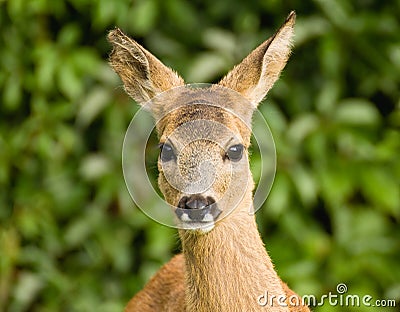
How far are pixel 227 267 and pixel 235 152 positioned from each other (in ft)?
1.20

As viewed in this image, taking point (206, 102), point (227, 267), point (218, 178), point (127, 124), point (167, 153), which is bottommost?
point (227, 267)

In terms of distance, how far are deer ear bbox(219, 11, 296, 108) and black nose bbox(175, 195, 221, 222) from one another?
1.57 ft

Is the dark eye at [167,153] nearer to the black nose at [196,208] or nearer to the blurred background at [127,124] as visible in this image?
the black nose at [196,208]

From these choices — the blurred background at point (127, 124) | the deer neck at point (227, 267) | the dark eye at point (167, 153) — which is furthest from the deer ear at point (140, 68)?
the blurred background at point (127, 124)

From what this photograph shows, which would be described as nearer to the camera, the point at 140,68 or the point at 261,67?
the point at 261,67

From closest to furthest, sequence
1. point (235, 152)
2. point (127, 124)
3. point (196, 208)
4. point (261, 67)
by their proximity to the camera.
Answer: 1. point (196, 208)
2. point (235, 152)
3. point (261, 67)
4. point (127, 124)

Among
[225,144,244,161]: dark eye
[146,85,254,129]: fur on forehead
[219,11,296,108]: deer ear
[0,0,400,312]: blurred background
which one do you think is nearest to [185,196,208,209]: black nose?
[225,144,244,161]: dark eye

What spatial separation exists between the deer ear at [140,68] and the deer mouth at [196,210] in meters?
0.56

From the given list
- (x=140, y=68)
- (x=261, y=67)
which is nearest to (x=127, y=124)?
(x=140, y=68)

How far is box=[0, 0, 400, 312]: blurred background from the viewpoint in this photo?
5.16 meters

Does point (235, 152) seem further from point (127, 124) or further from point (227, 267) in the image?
point (127, 124)

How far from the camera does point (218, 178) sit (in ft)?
10.0

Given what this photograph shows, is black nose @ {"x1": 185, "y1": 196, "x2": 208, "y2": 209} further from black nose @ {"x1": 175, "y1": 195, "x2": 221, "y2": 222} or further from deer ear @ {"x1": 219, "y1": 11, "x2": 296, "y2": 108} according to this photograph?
deer ear @ {"x1": 219, "y1": 11, "x2": 296, "y2": 108}

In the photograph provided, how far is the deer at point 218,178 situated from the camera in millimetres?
3064
